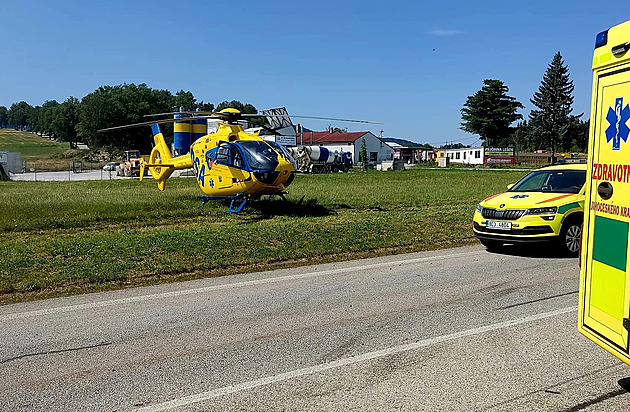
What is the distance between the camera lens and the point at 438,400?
14.1 ft

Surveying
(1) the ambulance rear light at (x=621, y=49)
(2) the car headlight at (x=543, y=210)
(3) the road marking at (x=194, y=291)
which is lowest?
(3) the road marking at (x=194, y=291)

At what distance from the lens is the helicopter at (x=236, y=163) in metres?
17.1

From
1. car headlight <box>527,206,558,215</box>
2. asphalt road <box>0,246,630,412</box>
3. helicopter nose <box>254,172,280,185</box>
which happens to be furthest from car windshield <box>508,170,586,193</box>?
helicopter nose <box>254,172,280,185</box>

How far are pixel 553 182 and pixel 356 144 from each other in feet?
267

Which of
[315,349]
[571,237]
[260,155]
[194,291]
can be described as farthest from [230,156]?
[315,349]

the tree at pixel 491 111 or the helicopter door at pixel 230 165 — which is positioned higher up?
the tree at pixel 491 111

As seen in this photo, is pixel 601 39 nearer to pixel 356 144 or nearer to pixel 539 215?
pixel 539 215

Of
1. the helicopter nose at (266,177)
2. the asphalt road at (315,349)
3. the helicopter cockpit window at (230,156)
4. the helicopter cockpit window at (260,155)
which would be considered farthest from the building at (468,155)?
the asphalt road at (315,349)

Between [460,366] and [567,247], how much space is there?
6.30 metres

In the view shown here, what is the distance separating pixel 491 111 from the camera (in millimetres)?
91812

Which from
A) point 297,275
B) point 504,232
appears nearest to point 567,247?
point 504,232

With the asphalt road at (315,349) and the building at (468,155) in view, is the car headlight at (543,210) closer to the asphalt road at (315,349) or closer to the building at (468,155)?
the asphalt road at (315,349)

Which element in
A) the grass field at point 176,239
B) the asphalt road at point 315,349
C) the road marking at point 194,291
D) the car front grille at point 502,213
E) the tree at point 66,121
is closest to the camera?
the asphalt road at point 315,349

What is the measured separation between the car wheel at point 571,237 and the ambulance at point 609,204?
5957 mm
